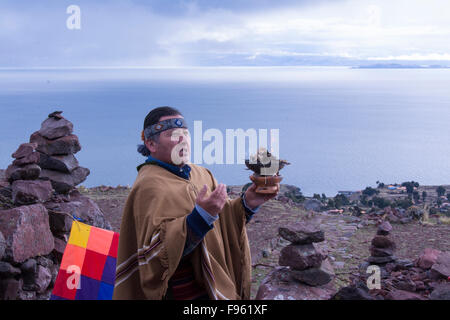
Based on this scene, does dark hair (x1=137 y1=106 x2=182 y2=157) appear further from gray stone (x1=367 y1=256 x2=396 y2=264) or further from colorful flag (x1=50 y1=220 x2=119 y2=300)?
gray stone (x1=367 y1=256 x2=396 y2=264)

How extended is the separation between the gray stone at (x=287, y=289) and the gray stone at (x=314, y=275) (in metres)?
0.06

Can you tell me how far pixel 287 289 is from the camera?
546cm

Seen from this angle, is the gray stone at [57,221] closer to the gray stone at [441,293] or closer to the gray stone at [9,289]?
the gray stone at [9,289]

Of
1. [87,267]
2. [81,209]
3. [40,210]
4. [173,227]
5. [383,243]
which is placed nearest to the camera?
[173,227]

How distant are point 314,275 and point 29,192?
4.17 meters

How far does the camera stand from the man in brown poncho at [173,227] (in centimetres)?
273

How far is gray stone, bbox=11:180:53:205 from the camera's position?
6.42 metres

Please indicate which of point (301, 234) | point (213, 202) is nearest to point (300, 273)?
point (301, 234)

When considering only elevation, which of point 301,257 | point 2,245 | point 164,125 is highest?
point 164,125

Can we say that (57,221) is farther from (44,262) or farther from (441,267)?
(441,267)

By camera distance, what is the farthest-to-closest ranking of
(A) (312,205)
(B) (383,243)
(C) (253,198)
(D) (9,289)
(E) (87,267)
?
(A) (312,205) < (B) (383,243) < (D) (9,289) < (E) (87,267) < (C) (253,198)

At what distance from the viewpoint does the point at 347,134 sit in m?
61.5

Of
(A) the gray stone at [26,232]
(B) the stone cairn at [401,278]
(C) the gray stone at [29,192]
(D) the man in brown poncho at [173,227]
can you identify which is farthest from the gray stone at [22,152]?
(B) the stone cairn at [401,278]

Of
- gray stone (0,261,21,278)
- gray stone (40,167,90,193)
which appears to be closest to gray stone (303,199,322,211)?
gray stone (40,167,90,193)
